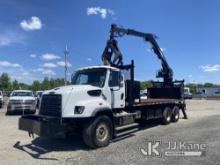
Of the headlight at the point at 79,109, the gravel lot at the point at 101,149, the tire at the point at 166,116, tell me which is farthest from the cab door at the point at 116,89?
the tire at the point at 166,116

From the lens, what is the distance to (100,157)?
8.77m

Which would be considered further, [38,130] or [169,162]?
[38,130]

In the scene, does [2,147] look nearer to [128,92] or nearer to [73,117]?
[73,117]

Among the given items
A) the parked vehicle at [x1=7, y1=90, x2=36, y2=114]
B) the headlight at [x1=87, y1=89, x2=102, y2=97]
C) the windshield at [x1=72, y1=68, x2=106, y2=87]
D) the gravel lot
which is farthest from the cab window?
the parked vehicle at [x1=7, y1=90, x2=36, y2=114]

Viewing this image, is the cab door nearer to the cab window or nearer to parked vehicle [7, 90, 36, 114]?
the cab window

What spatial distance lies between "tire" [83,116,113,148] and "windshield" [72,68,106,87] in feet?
4.79

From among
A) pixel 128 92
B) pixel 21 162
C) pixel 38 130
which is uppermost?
pixel 128 92

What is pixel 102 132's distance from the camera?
10.3m

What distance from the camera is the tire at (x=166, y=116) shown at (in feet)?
52.4

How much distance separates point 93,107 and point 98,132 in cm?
90

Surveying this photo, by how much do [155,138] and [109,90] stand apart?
107 inches

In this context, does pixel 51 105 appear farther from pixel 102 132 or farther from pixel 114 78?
pixel 114 78

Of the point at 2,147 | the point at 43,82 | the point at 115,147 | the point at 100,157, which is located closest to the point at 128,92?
the point at 115,147

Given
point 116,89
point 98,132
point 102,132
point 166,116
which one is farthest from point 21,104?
point 98,132
